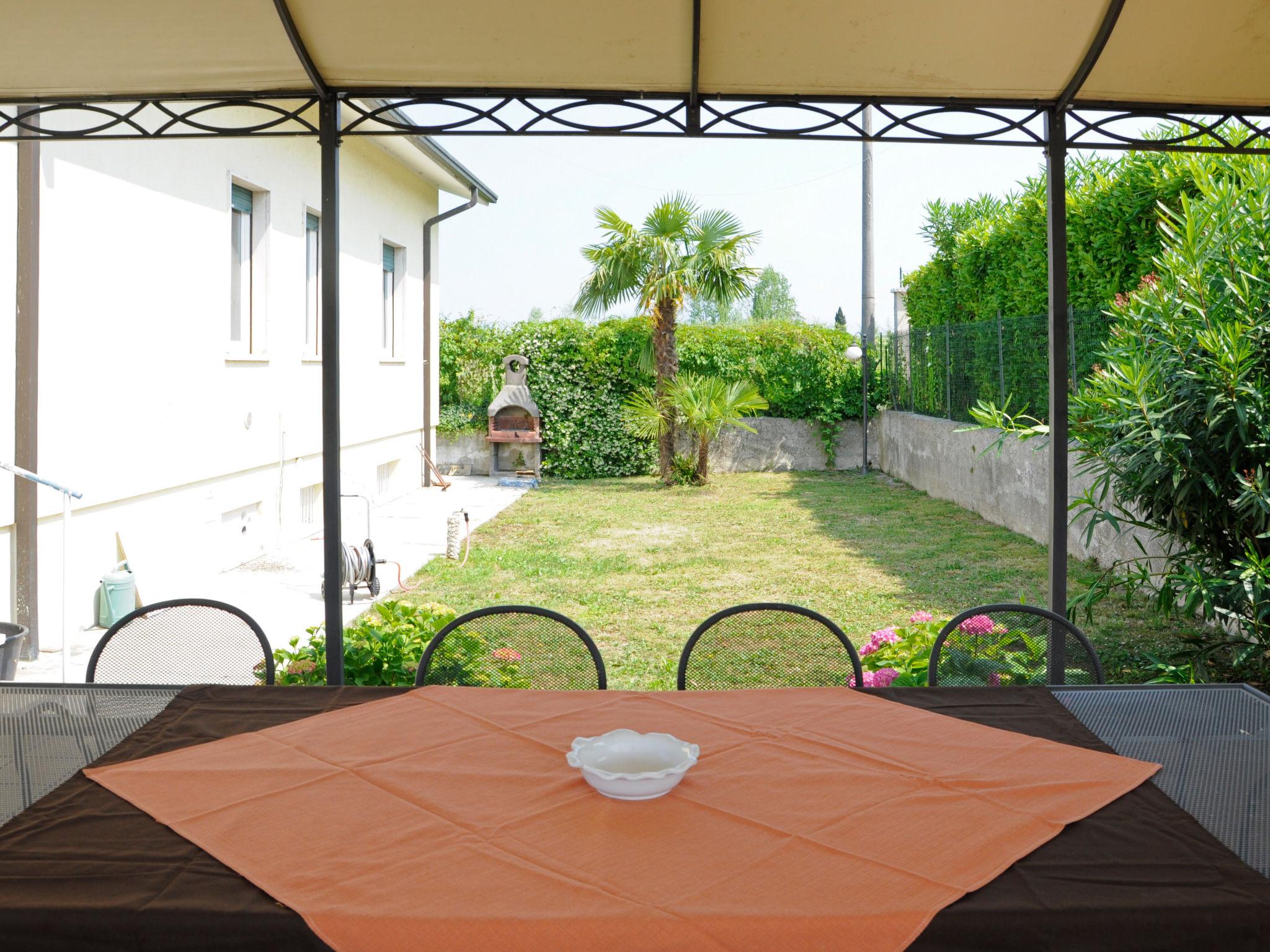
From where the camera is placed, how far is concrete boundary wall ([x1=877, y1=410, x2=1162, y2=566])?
7793 mm

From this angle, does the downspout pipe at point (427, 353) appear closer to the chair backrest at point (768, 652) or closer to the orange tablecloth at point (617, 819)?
the chair backrest at point (768, 652)

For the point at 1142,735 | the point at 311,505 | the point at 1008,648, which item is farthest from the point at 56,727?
the point at 311,505

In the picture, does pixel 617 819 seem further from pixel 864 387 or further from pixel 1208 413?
pixel 864 387

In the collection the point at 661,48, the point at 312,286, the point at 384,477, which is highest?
the point at 312,286

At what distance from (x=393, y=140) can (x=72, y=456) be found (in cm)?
570

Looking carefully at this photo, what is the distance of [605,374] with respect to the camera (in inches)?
590

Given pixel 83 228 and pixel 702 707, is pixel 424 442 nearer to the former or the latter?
pixel 83 228

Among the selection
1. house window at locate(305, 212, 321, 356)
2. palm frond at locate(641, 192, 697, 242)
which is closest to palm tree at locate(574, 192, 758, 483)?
palm frond at locate(641, 192, 697, 242)

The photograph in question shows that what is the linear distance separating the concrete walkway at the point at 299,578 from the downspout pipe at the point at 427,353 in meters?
A: 1.33

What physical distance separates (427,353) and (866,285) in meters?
7.60

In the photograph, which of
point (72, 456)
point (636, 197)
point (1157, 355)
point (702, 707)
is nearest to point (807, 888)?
point (702, 707)

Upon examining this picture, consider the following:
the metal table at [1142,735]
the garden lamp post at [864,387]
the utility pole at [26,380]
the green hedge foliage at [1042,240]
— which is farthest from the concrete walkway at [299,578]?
the garden lamp post at [864,387]

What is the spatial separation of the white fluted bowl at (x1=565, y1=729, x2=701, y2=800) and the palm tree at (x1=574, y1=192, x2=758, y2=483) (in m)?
11.8

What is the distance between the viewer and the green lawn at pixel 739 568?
20.6ft
